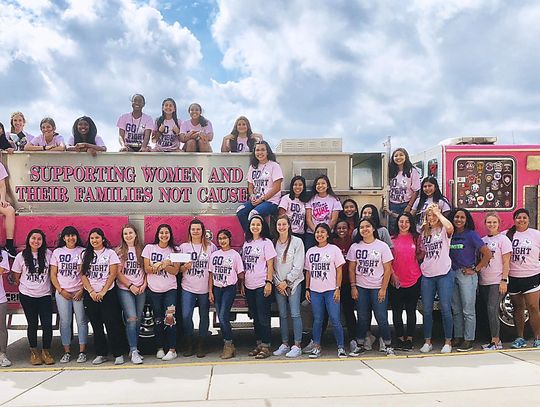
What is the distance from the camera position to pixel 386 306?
265 inches

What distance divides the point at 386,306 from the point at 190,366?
257 centimetres

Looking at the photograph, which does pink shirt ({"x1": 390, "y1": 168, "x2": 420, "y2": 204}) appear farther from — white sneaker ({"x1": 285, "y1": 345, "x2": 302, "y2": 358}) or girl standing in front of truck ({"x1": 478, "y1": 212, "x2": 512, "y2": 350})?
white sneaker ({"x1": 285, "y1": 345, "x2": 302, "y2": 358})

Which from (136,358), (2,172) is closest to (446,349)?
(136,358)

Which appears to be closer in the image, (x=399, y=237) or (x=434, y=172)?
(x=399, y=237)

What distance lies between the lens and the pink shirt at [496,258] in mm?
6938

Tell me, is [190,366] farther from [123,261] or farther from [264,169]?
[264,169]

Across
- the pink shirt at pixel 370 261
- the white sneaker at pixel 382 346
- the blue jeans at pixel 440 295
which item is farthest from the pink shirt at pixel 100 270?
the blue jeans at pixel 440 295

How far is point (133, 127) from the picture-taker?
7852 mm

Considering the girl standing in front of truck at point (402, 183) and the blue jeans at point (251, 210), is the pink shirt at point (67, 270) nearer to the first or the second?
the blue jeans at point (251, 210)

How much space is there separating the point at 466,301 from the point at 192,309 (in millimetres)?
3586

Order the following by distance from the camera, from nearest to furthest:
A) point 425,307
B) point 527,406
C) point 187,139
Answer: point 527,406 → point 425,307 → point 187,139

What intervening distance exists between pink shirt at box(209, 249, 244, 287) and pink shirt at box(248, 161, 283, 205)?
0.92 m

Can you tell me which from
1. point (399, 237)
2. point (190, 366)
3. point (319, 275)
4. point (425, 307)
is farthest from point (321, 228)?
point (190, 366)

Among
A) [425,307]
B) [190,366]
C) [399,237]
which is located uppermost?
[399,237]
